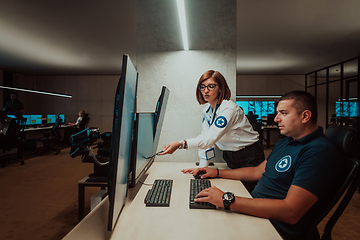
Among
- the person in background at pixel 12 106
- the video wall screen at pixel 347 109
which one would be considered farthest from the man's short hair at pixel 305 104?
the person in background at pixel 12 106

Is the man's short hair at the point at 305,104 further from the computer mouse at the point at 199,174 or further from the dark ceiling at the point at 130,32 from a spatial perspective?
the dark ceiling at the point at 130,32

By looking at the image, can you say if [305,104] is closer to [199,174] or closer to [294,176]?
[294,176]

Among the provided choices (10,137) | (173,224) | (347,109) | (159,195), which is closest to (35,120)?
(10,137)

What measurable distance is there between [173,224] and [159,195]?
0.30 m

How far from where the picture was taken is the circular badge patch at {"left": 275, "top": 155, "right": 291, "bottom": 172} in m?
1.10

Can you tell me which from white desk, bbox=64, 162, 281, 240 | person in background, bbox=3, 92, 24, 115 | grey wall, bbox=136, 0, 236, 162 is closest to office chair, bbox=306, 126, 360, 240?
white desk, bbox=64, 162, 281, 240

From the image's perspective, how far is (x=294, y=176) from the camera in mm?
989

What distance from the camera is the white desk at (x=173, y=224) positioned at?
2.53 feet

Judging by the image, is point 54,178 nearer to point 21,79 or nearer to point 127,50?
point 127,50

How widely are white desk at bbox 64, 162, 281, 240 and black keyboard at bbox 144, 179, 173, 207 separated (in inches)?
1.1

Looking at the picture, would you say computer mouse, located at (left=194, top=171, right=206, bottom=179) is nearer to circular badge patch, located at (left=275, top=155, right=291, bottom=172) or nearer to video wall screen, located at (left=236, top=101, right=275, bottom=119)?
circular badge patch, located at (left=275, top=155, right=291, bottom=172)

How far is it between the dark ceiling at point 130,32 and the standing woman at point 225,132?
2.12 feet

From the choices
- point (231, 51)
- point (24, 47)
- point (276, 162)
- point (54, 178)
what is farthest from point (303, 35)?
point (24, 47)

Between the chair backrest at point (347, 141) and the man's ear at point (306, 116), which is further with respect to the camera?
the man's ear at point (306, 116)
